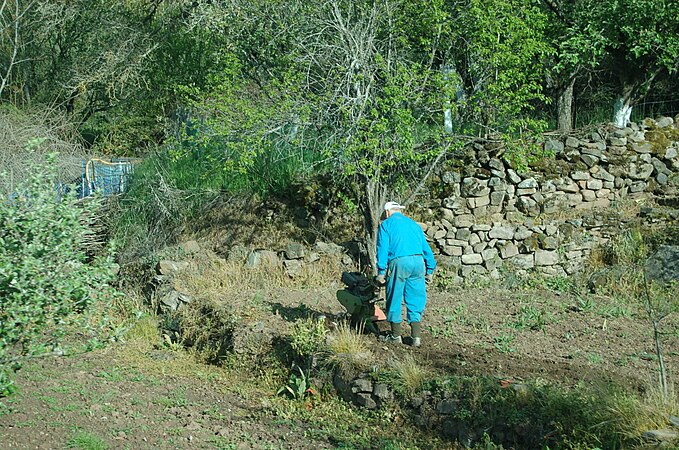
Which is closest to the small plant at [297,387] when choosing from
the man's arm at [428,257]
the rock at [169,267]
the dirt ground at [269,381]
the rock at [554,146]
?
the dirt ground at [269,381]

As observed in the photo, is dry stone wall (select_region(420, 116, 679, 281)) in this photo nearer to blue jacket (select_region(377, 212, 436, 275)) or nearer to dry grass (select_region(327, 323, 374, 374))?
blue jacket (select_region(377, 212, 436, 275))

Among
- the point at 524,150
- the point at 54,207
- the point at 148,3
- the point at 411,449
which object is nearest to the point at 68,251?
the point at 54,207

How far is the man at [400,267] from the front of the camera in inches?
354

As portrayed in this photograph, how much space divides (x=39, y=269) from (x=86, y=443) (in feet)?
6.30

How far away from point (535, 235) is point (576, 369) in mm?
5619

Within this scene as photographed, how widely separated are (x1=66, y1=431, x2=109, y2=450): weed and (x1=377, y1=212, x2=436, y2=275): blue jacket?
11.8ft

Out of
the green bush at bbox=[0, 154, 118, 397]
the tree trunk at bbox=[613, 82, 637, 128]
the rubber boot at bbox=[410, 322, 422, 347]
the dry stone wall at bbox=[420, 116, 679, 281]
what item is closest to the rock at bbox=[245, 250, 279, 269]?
the dry stone wall at bbox=[420, 116, 679, 281]

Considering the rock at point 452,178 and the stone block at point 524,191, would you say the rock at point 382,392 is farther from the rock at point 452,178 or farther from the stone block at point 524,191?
the stone block at point 524,191

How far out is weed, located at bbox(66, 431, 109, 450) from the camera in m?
6.62

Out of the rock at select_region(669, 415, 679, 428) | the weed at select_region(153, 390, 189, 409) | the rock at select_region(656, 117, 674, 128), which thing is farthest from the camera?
the rock at select_region(656, 117, 674, 128)

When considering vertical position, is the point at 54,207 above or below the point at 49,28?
below

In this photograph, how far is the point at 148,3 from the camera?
2181cm

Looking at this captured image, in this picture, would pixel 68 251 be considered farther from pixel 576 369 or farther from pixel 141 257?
pixel 141 257

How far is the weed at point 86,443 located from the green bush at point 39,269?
98 centimetres
